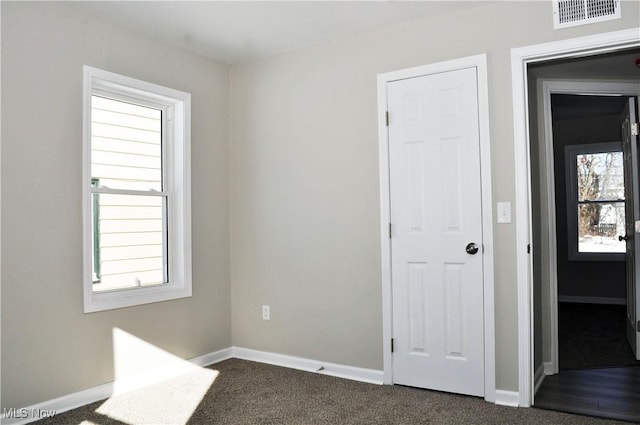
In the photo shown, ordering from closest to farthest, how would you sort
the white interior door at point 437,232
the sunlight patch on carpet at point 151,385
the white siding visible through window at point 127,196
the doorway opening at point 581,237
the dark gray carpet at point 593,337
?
the sunlight patch on carpet at point 151,385 < the white interior door at point 437,232 < the white siding visible through window at point 127,196 < the doorway opening at point 581,237 < the dark gray carpet at point 593,337

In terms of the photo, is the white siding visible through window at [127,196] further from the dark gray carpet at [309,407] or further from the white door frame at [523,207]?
the white door frame at [523,207]

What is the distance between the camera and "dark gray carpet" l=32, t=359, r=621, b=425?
2824 millimetres

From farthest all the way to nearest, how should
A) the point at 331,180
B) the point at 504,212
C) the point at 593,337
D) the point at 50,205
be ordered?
the point at 593,337
the point at 331,180
the point at 504,212
the point at 50,205

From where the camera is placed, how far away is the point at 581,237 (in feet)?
23.6

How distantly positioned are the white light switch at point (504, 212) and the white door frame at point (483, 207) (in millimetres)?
53

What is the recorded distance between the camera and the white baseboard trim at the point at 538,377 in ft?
11.1

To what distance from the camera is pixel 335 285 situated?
371 centimetres

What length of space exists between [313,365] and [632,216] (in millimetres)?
2754

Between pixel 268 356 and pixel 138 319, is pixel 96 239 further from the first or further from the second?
pixel 268 356

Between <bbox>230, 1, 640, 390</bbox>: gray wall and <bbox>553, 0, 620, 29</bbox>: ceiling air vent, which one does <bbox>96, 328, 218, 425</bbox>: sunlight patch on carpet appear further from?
<bbox>553, 0, 620, 29</bbox>: ceiling air vent

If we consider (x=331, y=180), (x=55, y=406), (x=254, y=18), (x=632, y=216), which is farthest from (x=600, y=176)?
(x=55, y=406)

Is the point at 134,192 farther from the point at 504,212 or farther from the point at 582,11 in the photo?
the point at 582,11

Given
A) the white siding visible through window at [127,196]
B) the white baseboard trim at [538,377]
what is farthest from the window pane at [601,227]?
the white siding visible through window at [127,196]

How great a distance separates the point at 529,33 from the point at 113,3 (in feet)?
8.19
